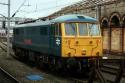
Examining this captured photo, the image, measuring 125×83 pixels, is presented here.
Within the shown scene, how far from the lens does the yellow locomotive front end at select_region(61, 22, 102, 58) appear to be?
1861 cm

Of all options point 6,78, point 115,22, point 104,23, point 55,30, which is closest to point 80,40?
point 55,30

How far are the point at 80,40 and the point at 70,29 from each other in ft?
2.55

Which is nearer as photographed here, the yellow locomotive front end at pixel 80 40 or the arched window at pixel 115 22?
the yellow locomotive front end at pixel 80 40

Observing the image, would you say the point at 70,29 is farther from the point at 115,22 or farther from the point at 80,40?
the point at 115,22

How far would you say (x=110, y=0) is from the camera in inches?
1390

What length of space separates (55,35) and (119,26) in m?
15.5

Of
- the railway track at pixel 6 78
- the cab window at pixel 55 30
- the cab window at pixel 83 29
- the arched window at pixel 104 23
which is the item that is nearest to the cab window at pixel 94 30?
the cab window at pixel 83 29

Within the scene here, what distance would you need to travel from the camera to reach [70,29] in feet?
62.5

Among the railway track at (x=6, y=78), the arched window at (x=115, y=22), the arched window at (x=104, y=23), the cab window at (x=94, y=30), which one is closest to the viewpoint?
the railway track at (x=6, y=78)

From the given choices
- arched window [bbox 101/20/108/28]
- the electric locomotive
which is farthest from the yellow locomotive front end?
arched window [bbox 101/20/108/28]

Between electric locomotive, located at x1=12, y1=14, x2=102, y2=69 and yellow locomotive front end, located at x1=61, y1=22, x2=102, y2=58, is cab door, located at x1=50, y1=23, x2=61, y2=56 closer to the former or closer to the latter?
electric locomotive, located at x1=12, y1=14, x2=102, y2=69

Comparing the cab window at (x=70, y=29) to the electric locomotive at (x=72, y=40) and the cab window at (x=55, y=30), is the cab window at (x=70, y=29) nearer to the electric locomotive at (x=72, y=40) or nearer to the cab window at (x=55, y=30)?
the electric locomotive at (x=72, y=40)

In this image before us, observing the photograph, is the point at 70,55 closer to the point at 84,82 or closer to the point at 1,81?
the point at 84,82

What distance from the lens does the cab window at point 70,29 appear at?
62.0 ft
